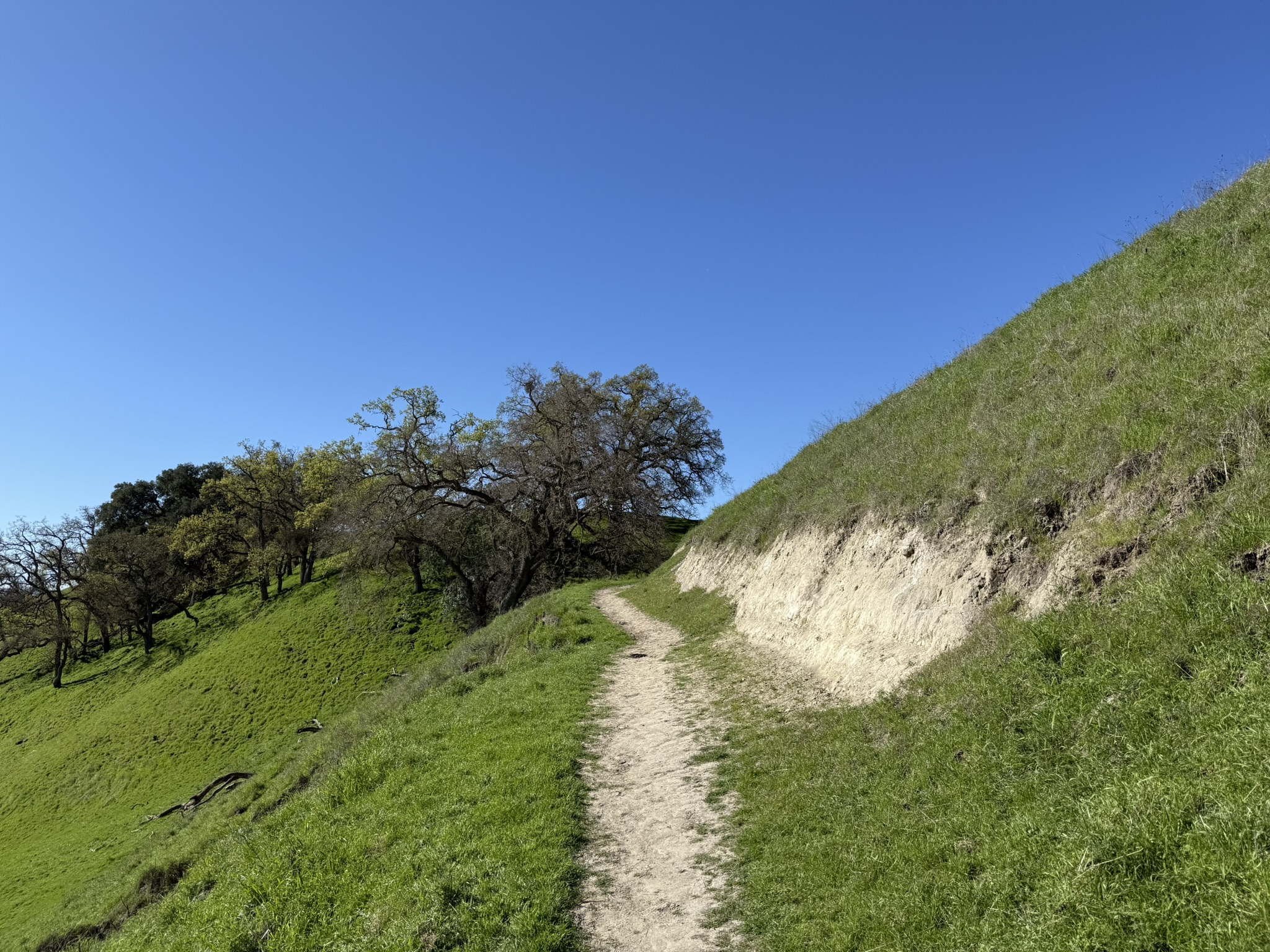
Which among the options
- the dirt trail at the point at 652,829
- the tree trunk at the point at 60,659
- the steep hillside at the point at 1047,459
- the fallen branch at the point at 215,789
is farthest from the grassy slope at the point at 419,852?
the tree trunk at the point at 60,659

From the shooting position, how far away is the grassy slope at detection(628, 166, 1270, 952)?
13.6 ft

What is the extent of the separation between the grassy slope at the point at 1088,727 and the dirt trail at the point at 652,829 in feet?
1.75

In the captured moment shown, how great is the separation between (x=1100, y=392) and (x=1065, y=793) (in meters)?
6.90

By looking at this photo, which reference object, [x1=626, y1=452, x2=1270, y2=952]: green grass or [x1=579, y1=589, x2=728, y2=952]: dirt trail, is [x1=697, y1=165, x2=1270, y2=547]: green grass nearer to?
[x1=626, y1=452, x2=1270, y2=952]: green grass

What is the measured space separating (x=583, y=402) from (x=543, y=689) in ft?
103

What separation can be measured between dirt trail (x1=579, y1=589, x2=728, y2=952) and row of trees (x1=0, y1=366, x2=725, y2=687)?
2573 centimetres

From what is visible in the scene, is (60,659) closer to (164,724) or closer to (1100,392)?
(164,724)

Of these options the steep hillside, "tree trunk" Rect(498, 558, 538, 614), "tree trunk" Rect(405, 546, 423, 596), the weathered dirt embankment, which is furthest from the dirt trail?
"tree trunk" Rect(405, 546, 423, 596)

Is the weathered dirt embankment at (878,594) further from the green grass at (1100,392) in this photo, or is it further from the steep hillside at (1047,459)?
the green grass at (1100,392)

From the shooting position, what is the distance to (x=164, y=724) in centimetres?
4138

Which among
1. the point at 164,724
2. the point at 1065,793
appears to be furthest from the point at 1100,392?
the point at 164,724

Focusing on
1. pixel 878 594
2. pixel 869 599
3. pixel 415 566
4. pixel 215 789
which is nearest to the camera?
pixel 878 594

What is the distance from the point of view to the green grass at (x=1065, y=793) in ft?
12.9

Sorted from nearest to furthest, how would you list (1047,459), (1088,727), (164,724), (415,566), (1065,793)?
(1065,793)
(1088,727)
(1047,459)
(164,724)
(415,566)
